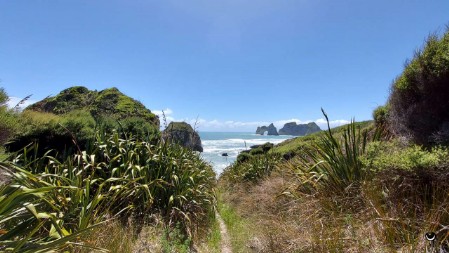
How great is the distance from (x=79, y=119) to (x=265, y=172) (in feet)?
21.6

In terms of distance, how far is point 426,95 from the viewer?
562cm

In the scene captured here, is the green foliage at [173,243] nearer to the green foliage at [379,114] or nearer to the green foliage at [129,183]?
the green foliage at [129,183]

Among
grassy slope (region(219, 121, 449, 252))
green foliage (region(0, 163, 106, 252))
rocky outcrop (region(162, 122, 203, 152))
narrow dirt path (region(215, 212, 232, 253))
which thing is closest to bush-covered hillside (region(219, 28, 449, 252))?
grassy slope (region(219, 121, 449, 252))

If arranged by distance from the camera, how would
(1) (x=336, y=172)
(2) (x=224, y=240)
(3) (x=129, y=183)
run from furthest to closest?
(2) (x=224, y=240) → (1) (x=336, y=172) → (3) (x=129, y=183)

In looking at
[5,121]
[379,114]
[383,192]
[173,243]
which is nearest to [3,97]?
[5,121]


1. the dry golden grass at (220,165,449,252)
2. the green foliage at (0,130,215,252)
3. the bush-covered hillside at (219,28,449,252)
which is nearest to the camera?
the dry golden grass at (220,165,449,252)

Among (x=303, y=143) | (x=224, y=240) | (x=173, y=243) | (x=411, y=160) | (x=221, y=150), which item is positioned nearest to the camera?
(x=411, y=160)

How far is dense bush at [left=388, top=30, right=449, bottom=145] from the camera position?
16.7ft

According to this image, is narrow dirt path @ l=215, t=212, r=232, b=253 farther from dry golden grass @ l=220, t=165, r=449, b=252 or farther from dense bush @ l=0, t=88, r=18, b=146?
dense bush @ l=0, t=88, r=18, b=146

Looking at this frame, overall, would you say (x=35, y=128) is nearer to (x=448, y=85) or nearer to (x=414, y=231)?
(x=414, y=231)

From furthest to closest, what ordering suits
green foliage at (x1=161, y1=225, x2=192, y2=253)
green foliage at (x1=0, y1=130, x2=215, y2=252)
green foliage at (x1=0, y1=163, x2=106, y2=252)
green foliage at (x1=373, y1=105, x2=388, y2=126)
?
green foliage at (x1=373, y1=105, x2=388, y2=126) < green foliage at (x1=0, y1=130, x2=215, y2=252) < green foliage at (x1=161, y1=225, x2=192, y2=253) < green foliage at (x1=0, y1=163, x2=106, y2=252)

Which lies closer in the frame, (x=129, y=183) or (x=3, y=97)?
(x=129, y=183)

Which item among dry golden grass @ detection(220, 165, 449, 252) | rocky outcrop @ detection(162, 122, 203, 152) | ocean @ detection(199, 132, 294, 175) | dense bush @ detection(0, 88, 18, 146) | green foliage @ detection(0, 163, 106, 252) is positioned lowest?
ocean @ detection(199, 132, 294, 175)

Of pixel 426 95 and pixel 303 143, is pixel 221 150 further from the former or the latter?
pixel 426 95
